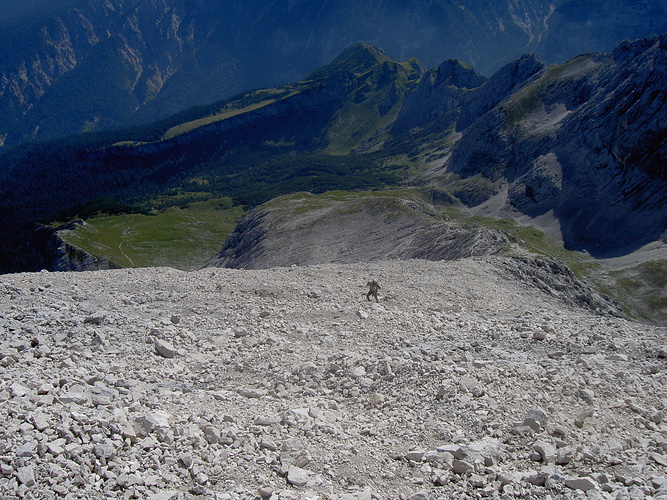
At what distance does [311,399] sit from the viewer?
1438 centimetres

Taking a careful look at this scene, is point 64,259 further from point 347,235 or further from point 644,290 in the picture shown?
point 644,290

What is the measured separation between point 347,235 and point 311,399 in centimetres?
8295

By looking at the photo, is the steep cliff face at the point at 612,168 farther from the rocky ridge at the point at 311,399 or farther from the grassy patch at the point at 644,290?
the rocky ridge at the point at 311,399

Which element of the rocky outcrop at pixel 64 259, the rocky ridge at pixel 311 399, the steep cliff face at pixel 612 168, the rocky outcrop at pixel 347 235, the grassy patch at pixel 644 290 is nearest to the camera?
the rocky ridge at pixel 311 399

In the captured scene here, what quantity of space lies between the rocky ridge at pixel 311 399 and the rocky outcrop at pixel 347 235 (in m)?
40.0

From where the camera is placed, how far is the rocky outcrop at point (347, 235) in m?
68.1

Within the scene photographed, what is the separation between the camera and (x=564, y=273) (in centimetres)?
5156

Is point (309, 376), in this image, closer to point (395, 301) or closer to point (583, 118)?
point (395, 301)

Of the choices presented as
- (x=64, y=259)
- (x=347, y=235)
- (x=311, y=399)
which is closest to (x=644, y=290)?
(x=347, y=235)

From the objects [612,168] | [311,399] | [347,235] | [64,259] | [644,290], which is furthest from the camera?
[612,168]

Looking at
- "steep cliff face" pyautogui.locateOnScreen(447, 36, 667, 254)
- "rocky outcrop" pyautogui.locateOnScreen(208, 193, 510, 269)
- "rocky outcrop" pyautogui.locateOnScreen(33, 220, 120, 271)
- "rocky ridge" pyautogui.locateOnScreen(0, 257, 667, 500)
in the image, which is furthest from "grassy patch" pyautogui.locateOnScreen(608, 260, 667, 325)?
"rocky outcrop" pyautogui.locateOnScreen(33, 220, 120, 271)

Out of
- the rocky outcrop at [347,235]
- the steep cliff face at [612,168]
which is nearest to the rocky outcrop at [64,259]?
the rocky outcrop at [347,235]

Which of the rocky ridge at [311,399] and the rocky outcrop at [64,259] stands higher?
the rocky outcrop at [64,259]

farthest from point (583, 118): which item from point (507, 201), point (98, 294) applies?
point (98, 294)
